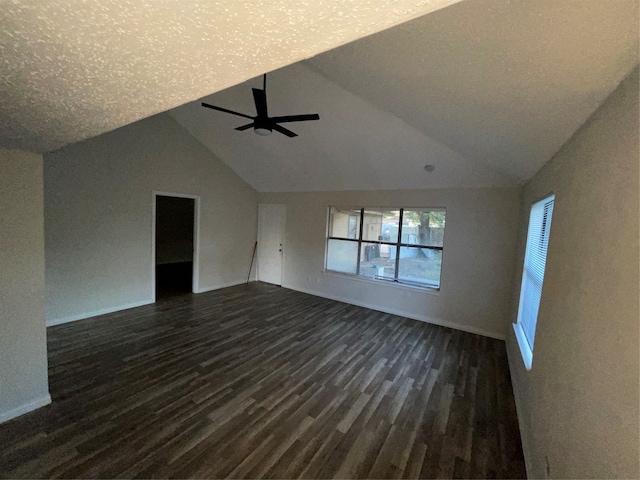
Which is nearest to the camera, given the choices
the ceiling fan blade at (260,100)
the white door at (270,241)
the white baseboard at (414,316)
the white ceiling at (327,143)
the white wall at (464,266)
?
the ceiling fan blade at (260,100)

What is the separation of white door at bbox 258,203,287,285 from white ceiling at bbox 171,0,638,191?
2.51m

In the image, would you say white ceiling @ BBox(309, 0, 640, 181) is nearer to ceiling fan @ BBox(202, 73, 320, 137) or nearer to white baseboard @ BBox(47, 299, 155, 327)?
ceiling fan @ BBox(202, 73, 320, 137)

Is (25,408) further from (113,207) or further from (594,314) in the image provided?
(594,314)

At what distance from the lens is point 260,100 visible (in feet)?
8.95

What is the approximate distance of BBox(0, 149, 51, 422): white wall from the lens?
193 centimetres

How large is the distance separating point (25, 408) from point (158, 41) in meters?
3.09

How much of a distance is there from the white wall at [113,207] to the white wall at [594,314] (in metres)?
5.42

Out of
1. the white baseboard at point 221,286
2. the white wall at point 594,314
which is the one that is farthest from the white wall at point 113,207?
the white wall at point 594,314

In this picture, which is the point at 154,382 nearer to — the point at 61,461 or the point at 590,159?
the point at 61,461

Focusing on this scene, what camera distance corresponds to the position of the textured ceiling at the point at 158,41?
0.53m

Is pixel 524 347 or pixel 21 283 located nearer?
pixel 21 283

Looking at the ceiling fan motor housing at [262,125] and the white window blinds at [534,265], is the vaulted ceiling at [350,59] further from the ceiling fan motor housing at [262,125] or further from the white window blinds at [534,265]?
the ceiling fan motor housing at [262,125]

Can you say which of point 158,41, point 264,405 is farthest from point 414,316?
point 158,41

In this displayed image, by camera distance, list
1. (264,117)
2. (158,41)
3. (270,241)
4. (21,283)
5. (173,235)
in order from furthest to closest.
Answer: (173,235) → (270,241) → (264,117) → (21,283) → (158,41)
